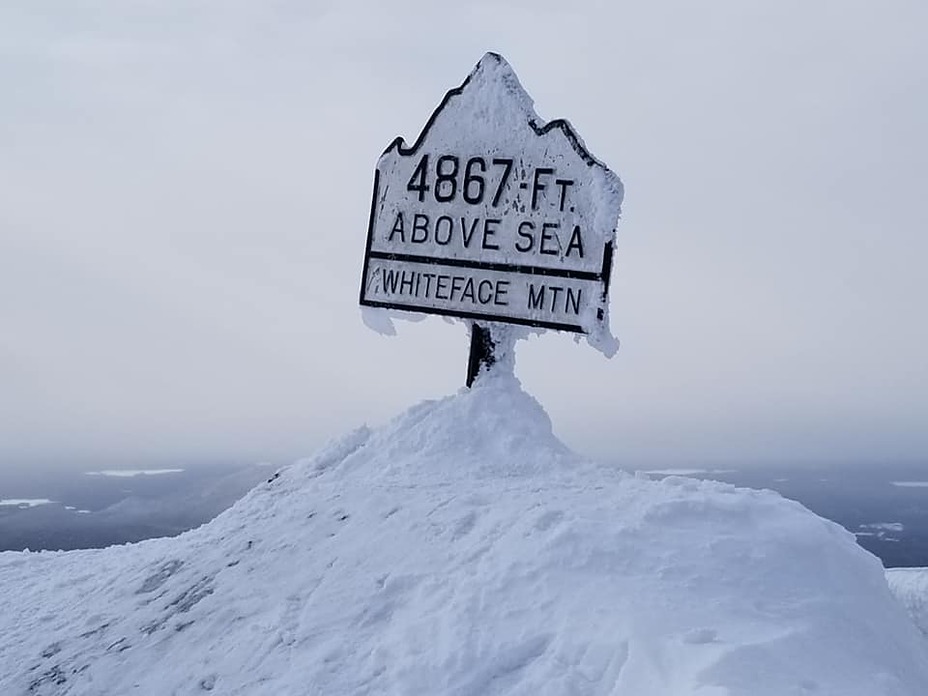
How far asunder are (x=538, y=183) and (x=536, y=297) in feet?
3.33

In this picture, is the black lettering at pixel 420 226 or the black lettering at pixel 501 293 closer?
the black lettering at pixel 501 293

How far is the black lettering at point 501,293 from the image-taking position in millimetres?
7223

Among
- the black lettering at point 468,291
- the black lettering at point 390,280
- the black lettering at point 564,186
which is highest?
the black lettering at point 564,186

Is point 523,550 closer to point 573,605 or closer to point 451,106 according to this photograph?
point 573,605

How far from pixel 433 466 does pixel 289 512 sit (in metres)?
1.09

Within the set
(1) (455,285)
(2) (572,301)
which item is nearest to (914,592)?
(2) (572,301)

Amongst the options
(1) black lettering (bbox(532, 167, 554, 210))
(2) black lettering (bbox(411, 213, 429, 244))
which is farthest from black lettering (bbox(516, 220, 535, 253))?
(2) black lettering (bbox(411, 213, 429, 244))

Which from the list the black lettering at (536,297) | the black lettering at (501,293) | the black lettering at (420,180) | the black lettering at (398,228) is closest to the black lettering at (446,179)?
the black lettering at (420,180)

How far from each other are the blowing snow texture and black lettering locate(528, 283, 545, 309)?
1.11 meters

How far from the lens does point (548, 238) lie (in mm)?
7105

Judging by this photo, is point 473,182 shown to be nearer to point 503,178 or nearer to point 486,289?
point 503,178

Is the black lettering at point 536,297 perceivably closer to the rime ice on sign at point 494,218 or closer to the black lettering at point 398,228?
the rime ice on sign at point 494,218

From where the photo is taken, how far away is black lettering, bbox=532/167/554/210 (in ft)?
23.6

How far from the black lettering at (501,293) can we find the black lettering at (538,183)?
0.71 m
